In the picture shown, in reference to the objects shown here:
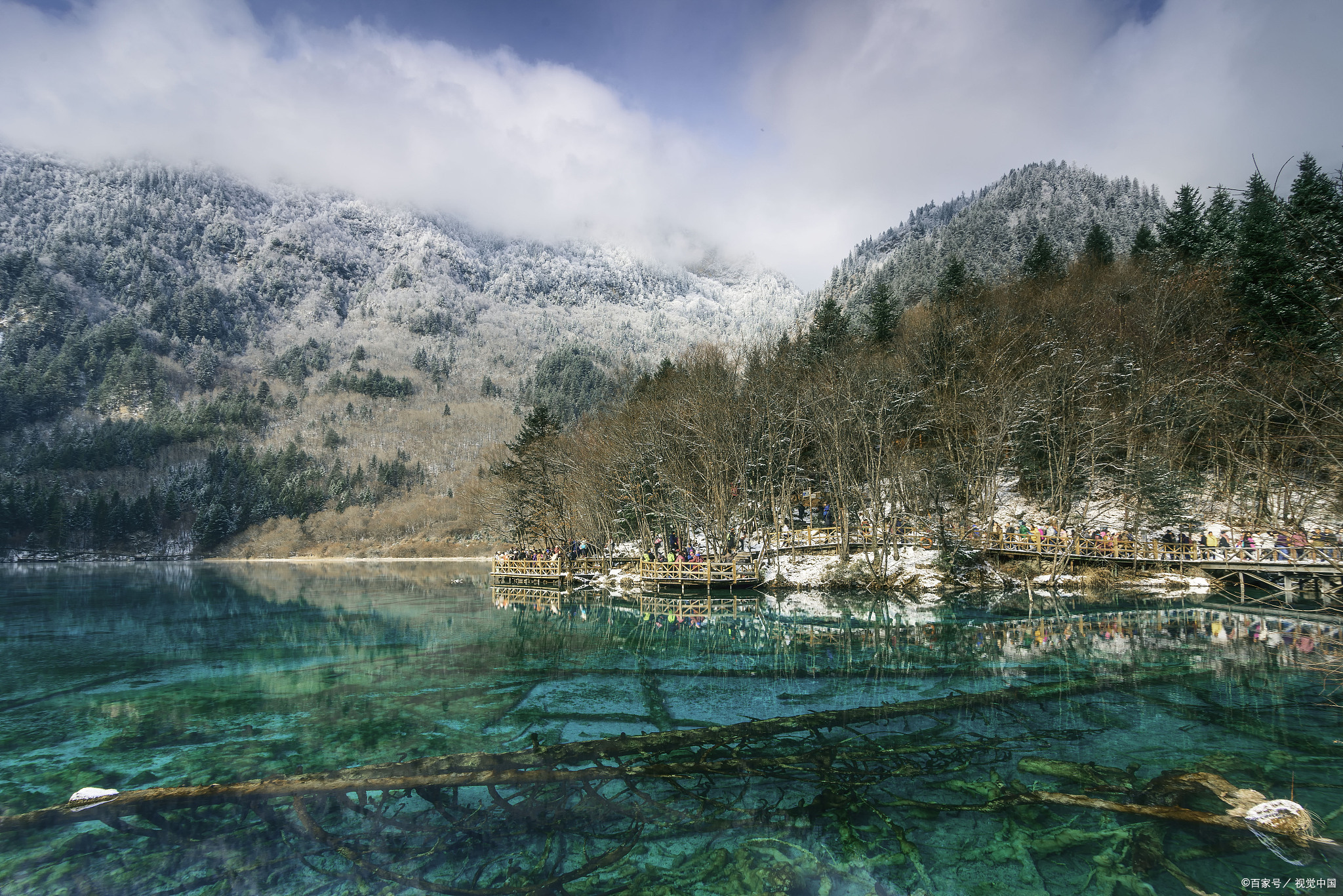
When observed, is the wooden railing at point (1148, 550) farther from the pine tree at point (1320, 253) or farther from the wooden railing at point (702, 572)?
the pine tree at point (1320, 253)

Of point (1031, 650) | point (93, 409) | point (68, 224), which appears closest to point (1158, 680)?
point (1031, 650)

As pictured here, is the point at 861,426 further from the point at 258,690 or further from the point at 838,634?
the point at 258,690

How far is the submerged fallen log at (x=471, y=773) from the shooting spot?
8.34 meters

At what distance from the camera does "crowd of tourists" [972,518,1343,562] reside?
880 inches

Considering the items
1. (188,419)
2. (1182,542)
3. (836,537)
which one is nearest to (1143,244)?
(1182,542)

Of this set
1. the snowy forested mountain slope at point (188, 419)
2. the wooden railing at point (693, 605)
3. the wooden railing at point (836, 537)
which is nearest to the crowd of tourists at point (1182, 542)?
the wooden railing at point (836, 537)

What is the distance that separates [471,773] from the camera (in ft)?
28.9

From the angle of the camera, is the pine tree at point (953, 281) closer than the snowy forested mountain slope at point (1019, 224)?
Yes

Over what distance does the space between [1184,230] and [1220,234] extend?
7.08 m

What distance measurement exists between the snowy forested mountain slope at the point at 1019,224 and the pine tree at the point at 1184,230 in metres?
20.7

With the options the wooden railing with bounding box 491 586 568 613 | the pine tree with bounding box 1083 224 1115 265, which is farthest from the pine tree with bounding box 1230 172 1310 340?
the wooden railing with bounding box 491 586 568 613

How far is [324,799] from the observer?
322 inches

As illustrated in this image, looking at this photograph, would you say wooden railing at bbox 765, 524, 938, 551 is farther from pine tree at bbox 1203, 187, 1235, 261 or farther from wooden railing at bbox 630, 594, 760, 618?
pine tree at bbox 1203, 187, 1235, 261

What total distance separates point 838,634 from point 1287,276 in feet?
48.8
